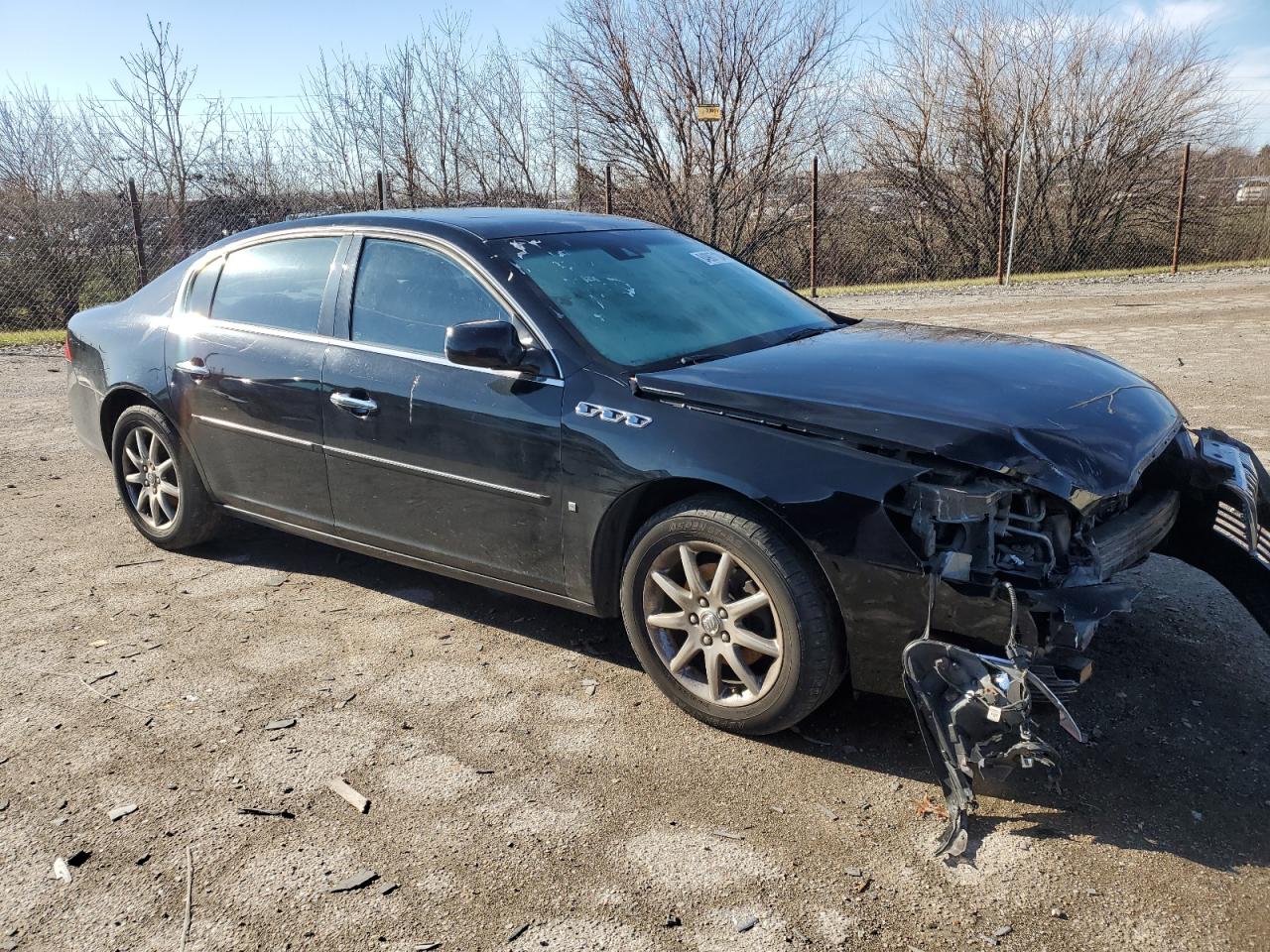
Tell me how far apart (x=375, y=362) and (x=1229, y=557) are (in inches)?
129

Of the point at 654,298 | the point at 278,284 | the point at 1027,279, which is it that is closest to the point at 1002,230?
the point at 1027,279

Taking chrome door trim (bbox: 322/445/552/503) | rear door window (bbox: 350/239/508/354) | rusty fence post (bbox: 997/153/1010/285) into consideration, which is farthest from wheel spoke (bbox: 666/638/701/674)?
rusty fence post (bbox: 997/153/1010/285)

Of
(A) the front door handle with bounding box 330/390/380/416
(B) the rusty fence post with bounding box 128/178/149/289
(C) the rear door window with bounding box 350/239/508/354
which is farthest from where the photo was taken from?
(B) the rusty fence post with bounding box 128/178/149/289

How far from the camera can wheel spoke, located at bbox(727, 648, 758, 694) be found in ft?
11.1

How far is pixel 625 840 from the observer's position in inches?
116

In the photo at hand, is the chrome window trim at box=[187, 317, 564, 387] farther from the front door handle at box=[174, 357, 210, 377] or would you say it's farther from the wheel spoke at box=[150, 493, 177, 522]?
the wheel spoke at box=[150, 493, 177, 522]

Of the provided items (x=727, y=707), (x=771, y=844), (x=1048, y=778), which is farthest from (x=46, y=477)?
(x=1048, y=778)

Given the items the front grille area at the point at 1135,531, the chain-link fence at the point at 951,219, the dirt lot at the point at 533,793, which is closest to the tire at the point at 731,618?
the dirt lot at the point at 533,793

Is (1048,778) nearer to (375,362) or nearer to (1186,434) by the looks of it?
(1186,434)

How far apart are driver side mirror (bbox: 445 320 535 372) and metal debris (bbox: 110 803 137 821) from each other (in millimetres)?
1783

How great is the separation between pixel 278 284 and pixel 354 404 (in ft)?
3.07

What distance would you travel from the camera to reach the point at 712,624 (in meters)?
3.42

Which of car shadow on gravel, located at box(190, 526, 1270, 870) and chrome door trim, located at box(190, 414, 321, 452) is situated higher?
chrome door trim, located at box(190, 414, 321, 452)

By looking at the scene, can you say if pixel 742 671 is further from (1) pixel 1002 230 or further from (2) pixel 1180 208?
(2) pixel 1180 208
